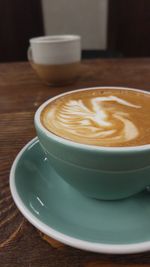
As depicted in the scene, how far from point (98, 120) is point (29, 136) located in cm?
20

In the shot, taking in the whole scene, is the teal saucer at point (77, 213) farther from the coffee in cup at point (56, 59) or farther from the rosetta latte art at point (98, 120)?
the coffee in cup at point (56, 59)

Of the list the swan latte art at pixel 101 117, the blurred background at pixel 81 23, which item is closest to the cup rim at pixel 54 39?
the swan latte art at pixel 101 117

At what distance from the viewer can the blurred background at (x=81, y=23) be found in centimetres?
209

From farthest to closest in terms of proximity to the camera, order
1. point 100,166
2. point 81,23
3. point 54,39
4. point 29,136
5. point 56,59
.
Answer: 1. point 81,23
2. point 54,39
3. point 56,59
4. point 29,136
5. point 100,166

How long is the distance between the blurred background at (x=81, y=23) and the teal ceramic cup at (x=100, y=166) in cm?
186

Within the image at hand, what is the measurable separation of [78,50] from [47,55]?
0.10 m

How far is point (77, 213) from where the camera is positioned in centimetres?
31

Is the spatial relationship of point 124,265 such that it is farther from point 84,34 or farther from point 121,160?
point 84,34

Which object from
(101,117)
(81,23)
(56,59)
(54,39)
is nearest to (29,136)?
(101,117)

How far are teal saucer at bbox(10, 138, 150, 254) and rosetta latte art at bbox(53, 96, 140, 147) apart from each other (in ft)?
0.28

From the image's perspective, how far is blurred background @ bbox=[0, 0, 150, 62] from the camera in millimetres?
2086

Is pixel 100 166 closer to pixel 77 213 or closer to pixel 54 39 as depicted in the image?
pixel 77 213

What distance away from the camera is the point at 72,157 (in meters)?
0.29

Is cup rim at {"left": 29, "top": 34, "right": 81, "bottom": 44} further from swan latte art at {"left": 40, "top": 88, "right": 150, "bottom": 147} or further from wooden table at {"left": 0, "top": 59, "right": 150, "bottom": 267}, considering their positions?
swan latte art at {"left": 40, "top": 88, "right": 150, "bottom": 147}
